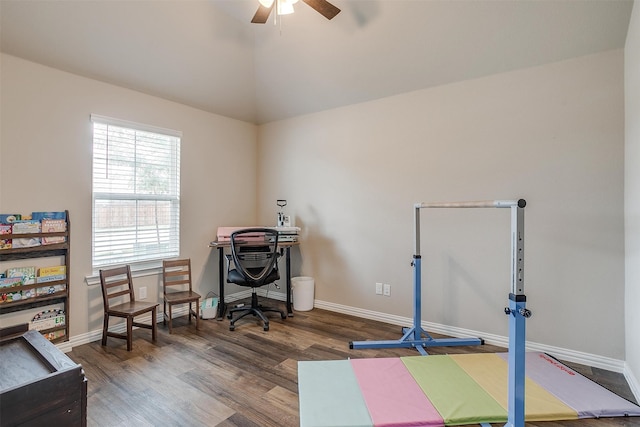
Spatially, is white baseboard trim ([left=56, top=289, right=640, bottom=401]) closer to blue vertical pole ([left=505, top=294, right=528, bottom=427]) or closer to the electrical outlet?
the electrical outlet

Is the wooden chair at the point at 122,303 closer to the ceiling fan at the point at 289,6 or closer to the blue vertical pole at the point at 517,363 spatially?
the ceiling fan at the point at 289,6

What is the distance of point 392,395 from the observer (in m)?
1.93

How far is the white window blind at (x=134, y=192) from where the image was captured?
2859 mm

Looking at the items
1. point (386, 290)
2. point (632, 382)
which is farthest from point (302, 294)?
point (632, 382)

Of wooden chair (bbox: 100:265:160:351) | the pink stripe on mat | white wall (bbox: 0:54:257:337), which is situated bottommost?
the pink stripe on mat

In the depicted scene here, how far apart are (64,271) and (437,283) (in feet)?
10.9

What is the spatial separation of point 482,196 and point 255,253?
2.28 meters

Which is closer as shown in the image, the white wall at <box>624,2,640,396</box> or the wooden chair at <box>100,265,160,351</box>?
the white wall at <box>624,2,640,396</box>

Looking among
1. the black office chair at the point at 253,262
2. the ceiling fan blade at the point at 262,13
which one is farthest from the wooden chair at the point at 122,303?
the ceiling fan blade at the point at 262,13

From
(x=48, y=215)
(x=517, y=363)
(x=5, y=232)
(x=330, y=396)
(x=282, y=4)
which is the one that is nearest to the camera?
(x=517, y=363)

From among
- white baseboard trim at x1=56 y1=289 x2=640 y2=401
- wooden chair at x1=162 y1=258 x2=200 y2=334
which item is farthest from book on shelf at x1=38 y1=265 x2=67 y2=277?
wooden chair at x1=162 y1=258 x2=200 y2=334

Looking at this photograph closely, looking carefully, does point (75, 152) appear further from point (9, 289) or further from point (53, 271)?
point (9, 289)

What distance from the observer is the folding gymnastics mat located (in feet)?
5.71

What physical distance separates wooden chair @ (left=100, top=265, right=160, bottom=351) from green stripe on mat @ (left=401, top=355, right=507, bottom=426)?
7.42 feet
